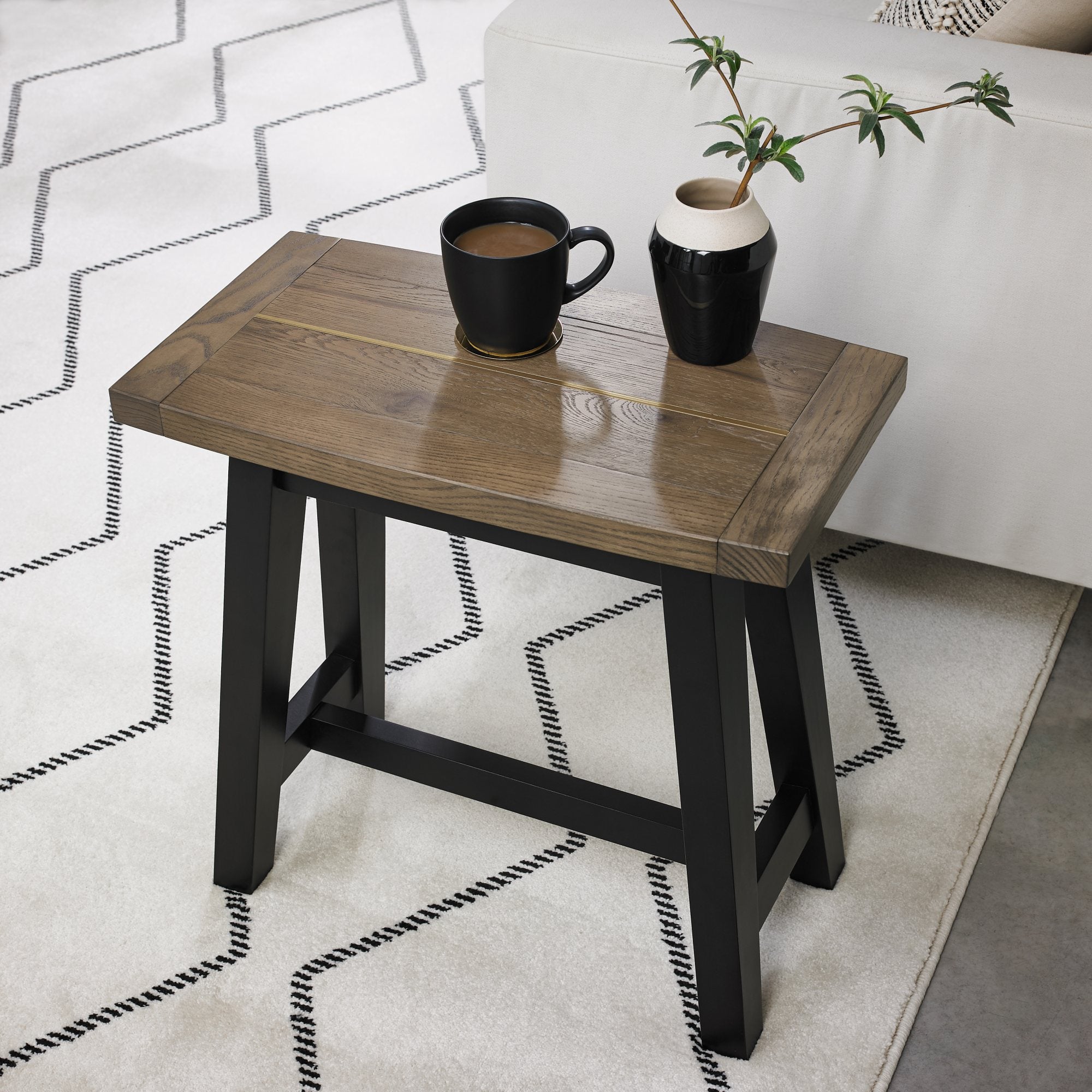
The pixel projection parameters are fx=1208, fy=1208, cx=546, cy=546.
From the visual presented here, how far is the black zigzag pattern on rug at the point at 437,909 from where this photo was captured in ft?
3.55

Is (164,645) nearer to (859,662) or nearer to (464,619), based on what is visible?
(464,619)

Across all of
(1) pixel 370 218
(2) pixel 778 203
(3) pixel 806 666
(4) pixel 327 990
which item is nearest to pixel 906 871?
(3) pixel 806 666

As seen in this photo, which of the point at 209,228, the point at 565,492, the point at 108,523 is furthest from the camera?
the point at 209,228

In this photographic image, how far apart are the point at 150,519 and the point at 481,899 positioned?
2.48ft

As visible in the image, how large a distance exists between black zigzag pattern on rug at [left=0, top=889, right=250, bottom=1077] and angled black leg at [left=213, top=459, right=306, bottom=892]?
3 centimetres

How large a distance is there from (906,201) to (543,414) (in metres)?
0.53

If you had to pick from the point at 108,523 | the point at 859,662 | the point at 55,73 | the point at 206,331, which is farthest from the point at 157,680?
the point at 55,73

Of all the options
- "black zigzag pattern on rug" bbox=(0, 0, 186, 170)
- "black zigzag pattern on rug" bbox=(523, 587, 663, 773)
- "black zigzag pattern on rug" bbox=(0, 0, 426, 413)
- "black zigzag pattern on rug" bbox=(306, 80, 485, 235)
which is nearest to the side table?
"black zigzag pattern on rug" bbox=(523, 587, 663, 773)

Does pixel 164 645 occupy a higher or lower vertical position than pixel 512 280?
lower

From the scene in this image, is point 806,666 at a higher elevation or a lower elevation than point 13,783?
higher

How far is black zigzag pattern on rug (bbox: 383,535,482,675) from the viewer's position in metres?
1.45

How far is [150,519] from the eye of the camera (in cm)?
164

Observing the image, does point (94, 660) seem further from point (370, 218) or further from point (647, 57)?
point (370, 218)

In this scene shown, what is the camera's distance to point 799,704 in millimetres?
1042
